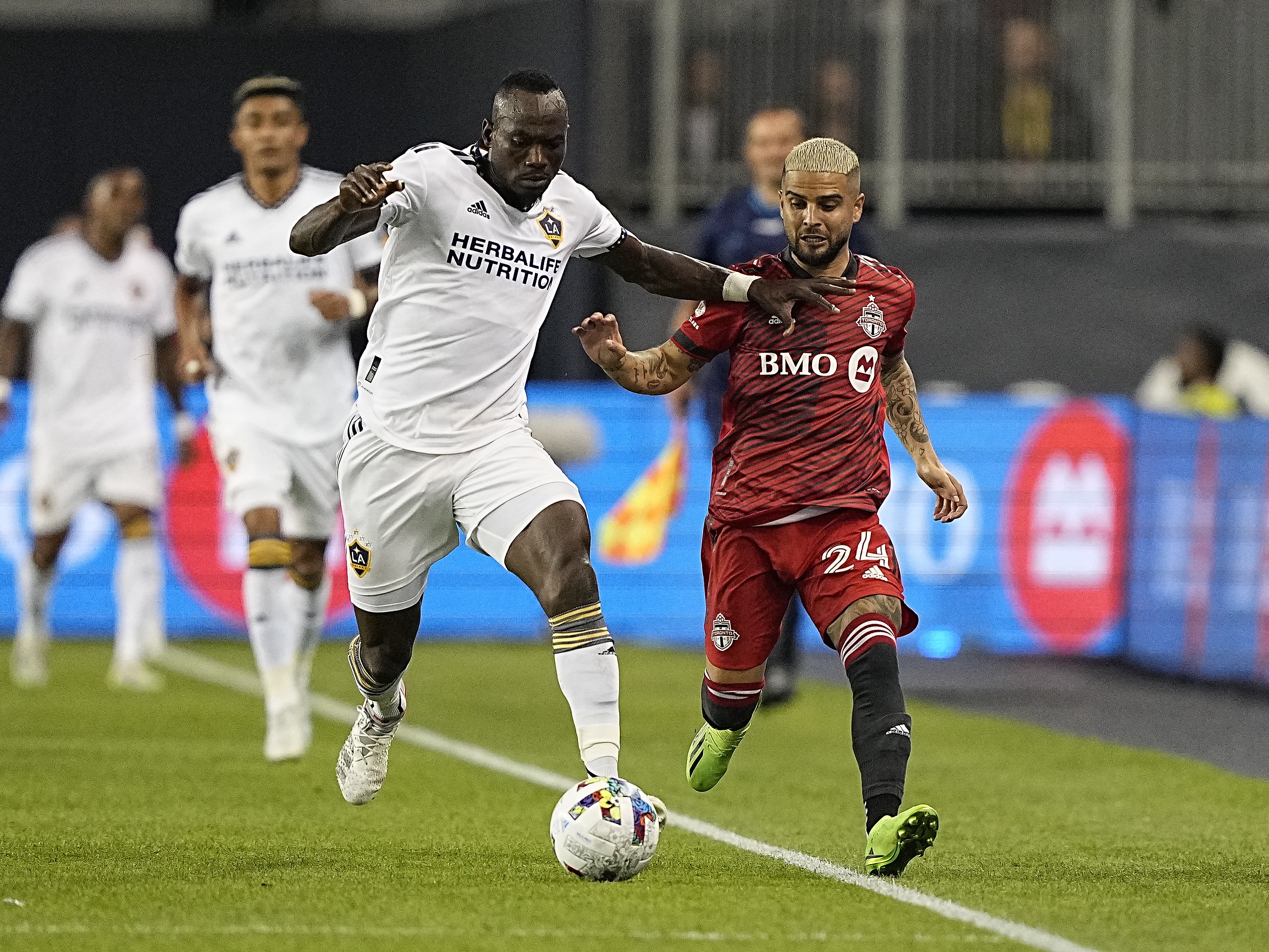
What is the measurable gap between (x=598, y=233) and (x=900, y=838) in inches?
82.1

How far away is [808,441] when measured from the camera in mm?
6480

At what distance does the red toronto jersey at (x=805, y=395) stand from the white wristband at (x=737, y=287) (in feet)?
0.09

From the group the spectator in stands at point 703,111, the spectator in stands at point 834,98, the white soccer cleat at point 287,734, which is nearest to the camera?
the white soccer cleat at point 287,734

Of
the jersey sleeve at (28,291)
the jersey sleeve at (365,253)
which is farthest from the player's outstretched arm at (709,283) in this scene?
the jersey sleeve at (28,291)

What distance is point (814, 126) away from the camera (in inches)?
680

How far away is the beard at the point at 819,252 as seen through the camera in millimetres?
6535

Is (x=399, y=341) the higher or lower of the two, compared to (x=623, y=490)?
higher

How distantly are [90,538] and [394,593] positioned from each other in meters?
8.30

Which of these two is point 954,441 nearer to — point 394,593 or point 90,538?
point 90,538

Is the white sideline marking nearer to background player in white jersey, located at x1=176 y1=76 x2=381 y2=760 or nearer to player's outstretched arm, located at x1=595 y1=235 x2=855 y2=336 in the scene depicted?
background player in white jersey, located at x1=176 y1=76 x2=381 y2=760

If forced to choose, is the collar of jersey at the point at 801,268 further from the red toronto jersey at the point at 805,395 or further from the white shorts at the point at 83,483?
the white shorts at the point at 83,483

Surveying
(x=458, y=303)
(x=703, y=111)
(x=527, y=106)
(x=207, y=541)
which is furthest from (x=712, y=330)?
(x=703, y=111)

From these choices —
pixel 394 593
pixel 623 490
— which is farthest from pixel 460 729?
pixel 623 490

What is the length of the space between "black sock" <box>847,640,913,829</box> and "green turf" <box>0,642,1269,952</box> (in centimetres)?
28
